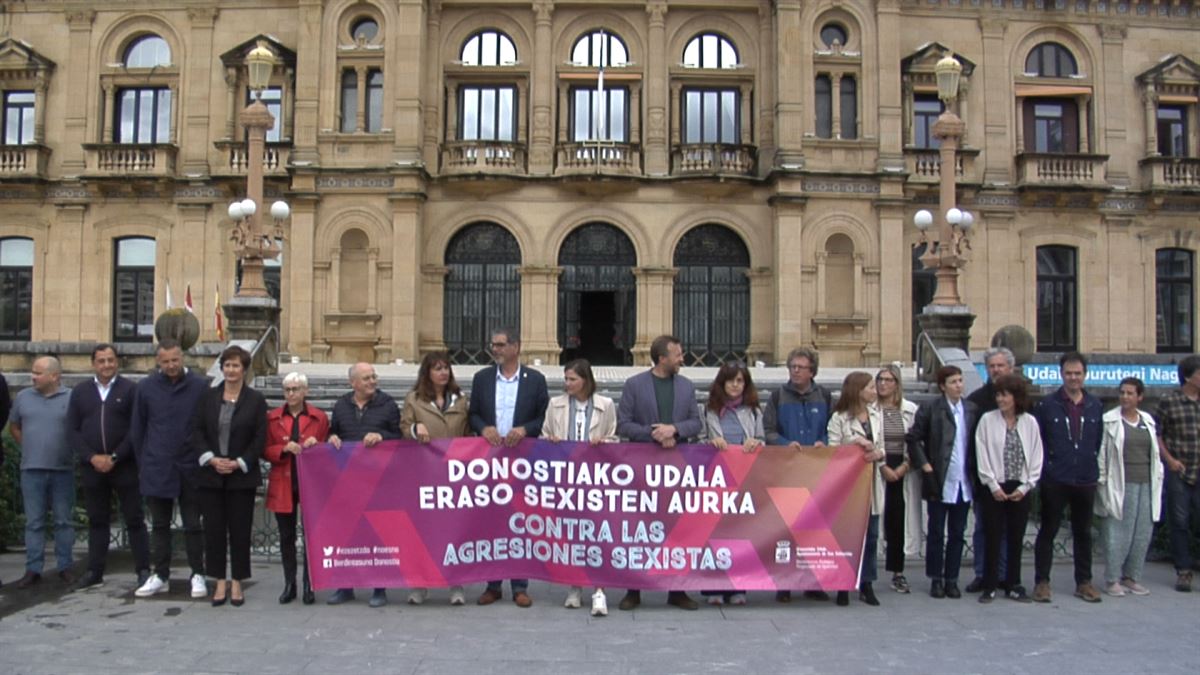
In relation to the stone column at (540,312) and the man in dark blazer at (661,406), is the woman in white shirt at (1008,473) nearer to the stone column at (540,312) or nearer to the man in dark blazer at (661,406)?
the man in dark blazer at (661,406)

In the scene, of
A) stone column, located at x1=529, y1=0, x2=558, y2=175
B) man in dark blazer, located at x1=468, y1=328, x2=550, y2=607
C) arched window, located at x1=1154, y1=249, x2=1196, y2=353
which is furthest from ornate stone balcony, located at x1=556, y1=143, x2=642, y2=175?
man in dark blazer, located at x1=468, y1=328, x2=550, y2=607

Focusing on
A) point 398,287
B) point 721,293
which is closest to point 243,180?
point 398,287

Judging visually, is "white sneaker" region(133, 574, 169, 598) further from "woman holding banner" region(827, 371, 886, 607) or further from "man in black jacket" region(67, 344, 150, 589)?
"woman holding banner" region(827, 371, 886, 607)

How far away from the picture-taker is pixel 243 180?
1126 inches

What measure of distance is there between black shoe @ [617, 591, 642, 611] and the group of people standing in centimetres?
2

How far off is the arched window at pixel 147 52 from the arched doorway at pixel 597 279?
44.9 feet

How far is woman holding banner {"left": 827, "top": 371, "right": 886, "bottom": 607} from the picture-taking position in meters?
8.78

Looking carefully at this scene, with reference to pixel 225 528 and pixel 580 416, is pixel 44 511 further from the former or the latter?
pixel 580 416

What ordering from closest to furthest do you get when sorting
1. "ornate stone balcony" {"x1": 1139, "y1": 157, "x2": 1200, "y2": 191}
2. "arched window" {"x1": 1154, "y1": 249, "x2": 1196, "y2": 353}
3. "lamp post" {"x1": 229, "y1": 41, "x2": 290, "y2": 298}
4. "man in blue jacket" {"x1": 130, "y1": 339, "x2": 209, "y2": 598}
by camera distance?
"man in blue jacket" {"x1": 130, "y1": 339, "x2": 209, "y2": 598}, "lamp post" {"x1": 229, "y1": 41, "x2": 290, "y2": 298}, "ornate stone balcony" {"x1": 1139, "y1": 157, "x2": 1200, "y2": 191}, "arched window" {"x1": 1154, "y1": 249, "x2": 1196, "y2": 353}

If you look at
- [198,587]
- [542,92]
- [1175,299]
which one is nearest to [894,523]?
[198,587]

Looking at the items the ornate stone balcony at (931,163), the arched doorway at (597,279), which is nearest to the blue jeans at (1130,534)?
the arched doorway at (597,279)

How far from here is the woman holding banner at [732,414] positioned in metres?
8.77

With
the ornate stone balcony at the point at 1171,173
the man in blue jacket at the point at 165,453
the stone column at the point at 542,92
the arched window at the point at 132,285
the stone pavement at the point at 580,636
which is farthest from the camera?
the arched window at the point at 132,285

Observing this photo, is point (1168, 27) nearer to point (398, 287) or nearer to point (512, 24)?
point (512, 24)
